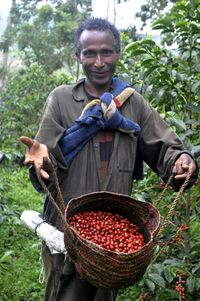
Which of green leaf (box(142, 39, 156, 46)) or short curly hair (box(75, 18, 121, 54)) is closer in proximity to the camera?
short curly hair (box(75, 18, 121, 54))

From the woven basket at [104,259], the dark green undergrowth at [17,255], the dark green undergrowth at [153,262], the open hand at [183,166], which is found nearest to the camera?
the woven basket at [104,259]

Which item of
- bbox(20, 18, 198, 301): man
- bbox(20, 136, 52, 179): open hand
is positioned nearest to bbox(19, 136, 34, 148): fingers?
bbox(20, 136, 52, 179): open hand

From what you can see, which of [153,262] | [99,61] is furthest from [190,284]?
[99,61]

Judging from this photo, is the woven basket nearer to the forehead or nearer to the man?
the man

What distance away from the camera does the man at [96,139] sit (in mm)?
1911

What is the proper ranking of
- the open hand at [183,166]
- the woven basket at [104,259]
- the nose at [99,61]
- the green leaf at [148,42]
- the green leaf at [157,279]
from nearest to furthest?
the woven basket at [104,259] → the open hand at [183,166] → the nose at [99,61] → the green leaf at [157,279] → the green leaf at [148,42]

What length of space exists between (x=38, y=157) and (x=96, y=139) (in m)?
0.34

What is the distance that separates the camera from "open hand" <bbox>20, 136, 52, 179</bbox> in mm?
1675

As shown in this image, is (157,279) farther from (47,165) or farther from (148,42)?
(148,42)

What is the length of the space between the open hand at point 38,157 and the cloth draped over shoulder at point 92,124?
8.8 inches

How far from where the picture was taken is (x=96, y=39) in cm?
197

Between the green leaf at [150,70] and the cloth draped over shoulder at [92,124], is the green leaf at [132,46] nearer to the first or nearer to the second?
the green leaf at [150,70]

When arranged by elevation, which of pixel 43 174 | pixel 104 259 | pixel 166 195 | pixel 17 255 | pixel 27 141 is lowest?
pixel 17 255

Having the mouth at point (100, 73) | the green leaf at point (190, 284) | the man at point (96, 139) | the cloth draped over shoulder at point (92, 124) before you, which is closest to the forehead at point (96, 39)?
the man at point (96, 139)
